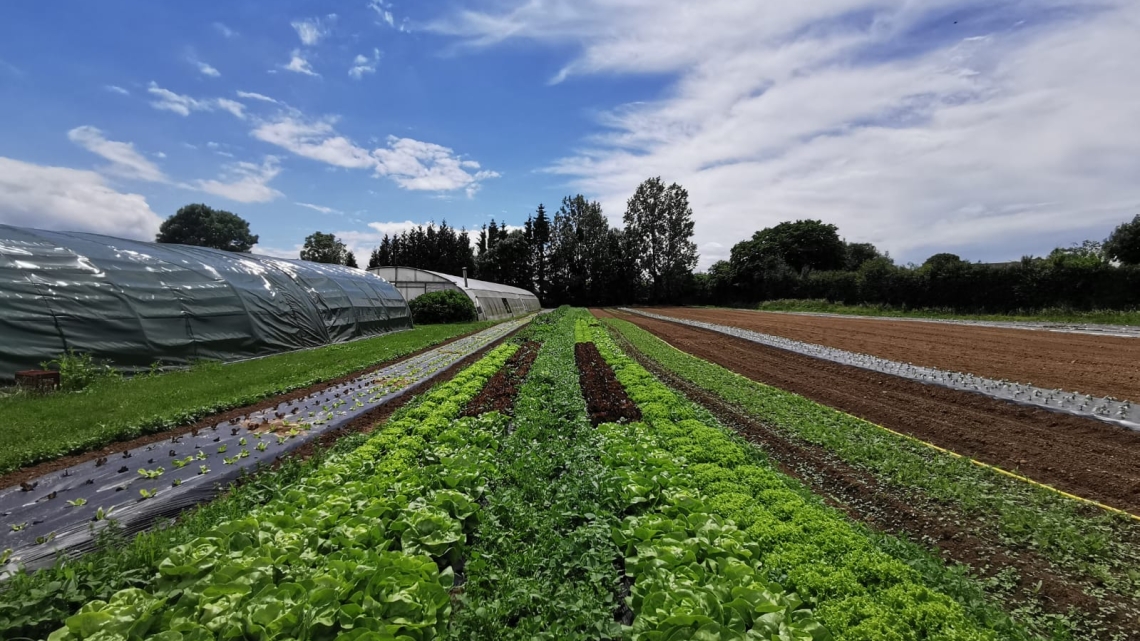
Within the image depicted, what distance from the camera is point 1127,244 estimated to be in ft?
102

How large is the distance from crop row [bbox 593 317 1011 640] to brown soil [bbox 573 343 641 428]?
2117 millimetres

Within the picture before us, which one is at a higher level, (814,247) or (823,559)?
(814,247)

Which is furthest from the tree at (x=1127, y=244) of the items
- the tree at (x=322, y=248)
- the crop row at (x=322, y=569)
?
the tree at (x=322, y=248)

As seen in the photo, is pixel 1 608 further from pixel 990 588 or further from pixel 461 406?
pixel 990 588

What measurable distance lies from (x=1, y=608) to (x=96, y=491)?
9.65ft

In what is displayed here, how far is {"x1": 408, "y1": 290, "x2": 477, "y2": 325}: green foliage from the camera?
1200 inches

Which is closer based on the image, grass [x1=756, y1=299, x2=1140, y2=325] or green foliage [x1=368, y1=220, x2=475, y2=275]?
grass [x1=756, y1=299, x2=1140, y2=325]

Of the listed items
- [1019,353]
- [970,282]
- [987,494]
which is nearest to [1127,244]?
[970,282]

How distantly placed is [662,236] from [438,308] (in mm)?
45990

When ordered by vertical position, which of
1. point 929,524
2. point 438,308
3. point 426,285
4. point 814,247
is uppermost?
point 814,247

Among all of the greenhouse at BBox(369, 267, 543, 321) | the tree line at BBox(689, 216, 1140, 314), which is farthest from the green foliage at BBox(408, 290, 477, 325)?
the tree line at BBox(689, 216, 1140, 314)

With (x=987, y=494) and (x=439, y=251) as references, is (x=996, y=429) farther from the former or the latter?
(x=439, y=251)

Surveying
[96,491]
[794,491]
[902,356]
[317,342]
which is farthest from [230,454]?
[902,356]

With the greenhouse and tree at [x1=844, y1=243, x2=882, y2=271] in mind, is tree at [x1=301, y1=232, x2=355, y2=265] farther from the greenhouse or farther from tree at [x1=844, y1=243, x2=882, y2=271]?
tree at [x1=844, y1=243, x2=882, y2=271]
